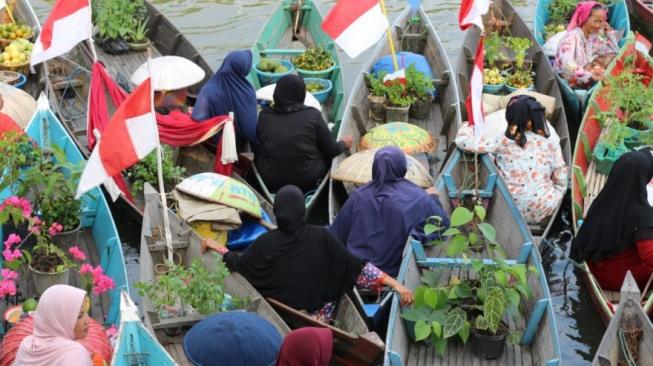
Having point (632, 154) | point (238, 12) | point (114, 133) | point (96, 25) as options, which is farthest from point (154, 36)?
point (632, 154)

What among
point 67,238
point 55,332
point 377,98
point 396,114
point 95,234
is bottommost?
point 396,114

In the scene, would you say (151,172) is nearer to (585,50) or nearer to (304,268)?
(304,268)

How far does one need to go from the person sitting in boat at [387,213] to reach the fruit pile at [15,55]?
16.8 feet

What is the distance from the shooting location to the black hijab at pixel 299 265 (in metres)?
5.96

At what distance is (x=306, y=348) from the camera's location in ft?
15.3

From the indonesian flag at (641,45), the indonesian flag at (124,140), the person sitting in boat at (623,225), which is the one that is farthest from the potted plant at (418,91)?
the indonesian flag at (124,140)

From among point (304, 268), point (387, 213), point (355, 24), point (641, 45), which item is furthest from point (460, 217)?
point (641, 45)

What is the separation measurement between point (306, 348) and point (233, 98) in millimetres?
4103

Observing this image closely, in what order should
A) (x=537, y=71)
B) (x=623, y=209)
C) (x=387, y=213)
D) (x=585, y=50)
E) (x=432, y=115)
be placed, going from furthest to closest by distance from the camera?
(x=537, y=71) < (x=585, y=50) < (x=432, y=115) < (x=387, y=213) < (x=623, y=209)

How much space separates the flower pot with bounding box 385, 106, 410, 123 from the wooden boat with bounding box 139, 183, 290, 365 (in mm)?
2951

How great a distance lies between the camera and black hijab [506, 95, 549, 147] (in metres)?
7.30

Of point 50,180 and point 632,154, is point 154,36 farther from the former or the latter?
point 632,154

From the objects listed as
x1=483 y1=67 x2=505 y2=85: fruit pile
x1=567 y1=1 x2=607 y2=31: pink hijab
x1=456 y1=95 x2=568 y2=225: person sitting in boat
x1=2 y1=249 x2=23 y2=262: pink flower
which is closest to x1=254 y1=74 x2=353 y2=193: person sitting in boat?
x1=456 y1=95 x2=568 y2=225: person sitting in boat

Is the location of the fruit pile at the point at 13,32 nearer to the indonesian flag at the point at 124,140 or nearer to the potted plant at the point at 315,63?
the potted plant at the point at 315,63
